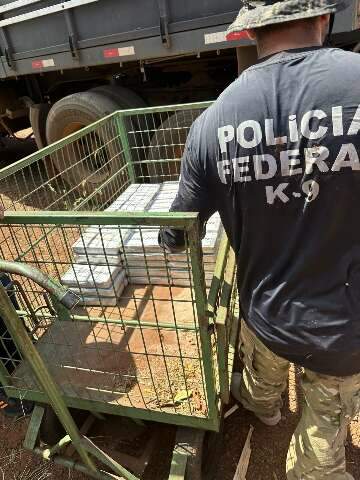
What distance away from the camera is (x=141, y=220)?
1.49 meters

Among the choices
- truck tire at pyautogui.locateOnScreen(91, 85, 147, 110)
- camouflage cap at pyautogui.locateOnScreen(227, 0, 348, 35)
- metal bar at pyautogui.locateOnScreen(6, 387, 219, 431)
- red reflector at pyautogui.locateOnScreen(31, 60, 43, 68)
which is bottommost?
metal bar at pyautogui.locateOnScreen(6, 387, 219, 431)

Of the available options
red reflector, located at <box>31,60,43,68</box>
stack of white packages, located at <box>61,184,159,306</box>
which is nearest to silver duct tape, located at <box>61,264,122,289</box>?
stack of white packages, located at <box>61,184,159,306</box>

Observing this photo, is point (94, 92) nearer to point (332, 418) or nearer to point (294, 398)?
point (294, 398)

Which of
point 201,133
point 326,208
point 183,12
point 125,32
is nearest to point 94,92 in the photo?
point 125,32

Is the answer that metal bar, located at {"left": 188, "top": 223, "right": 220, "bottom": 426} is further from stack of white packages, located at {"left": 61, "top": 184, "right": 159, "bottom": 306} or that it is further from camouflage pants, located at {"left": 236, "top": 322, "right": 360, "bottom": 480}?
stack of white packages, located at {"left": 61, "top": 184, "right": 159, "bottom": 306}

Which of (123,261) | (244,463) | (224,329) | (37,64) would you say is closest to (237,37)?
(123,261)

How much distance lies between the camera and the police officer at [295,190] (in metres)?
1.34

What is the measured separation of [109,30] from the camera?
13.9 feet

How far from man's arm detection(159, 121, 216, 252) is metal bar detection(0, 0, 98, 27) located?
3.28 metres

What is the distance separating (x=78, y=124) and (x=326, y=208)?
4521 mm

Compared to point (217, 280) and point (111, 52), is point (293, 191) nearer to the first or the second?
point (217, 280)

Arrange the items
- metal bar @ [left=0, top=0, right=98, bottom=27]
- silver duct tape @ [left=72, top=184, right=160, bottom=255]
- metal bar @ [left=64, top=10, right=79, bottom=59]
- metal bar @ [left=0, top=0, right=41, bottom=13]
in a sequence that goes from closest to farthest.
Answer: silver duct tape @ [left=72, top=184, right=160, bottom=255] → metal bar @ [left=0, top=0, right=98, bottom=27] → metal bar @ [left=64, top=10, right=79, bottom=59] → metal bar @ [left=0, top=0, right=41, bottom=13]

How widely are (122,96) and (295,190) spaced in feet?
13.2

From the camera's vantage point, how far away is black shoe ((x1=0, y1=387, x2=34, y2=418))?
8.14 feet
